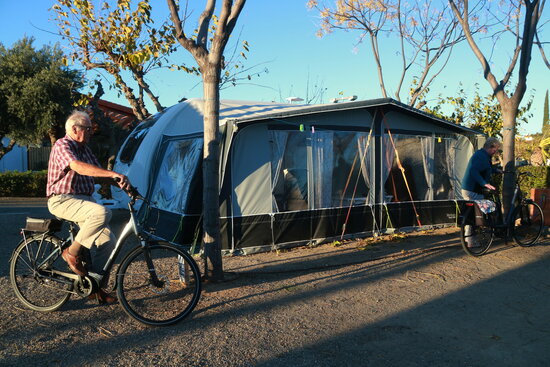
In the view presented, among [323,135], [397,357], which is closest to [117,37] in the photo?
[323,135]

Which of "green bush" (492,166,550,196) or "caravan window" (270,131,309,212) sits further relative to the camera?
"green bush" (492,166,550,196)

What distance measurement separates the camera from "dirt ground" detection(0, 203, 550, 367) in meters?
3.60

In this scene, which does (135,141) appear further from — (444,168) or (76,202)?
(444,168)

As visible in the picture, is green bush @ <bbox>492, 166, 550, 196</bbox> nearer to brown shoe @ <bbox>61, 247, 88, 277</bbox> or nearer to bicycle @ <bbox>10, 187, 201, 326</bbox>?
bicycle @ <bbox>10, 187, 201, 326</bbox>

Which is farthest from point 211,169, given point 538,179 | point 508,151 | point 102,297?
point 538,179

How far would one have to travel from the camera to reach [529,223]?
25.6 ft

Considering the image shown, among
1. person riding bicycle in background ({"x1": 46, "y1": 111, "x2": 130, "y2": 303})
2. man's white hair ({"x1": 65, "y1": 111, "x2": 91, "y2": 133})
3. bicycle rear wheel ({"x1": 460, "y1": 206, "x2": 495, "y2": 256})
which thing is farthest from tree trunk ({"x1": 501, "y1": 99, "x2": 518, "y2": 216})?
man's white hair ({"x1": 65, "y1": 111, "x2": 91, "y2": 133})

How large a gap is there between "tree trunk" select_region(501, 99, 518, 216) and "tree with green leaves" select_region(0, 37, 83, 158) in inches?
537

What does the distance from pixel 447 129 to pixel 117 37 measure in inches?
305

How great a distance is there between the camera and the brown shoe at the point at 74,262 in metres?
4.27

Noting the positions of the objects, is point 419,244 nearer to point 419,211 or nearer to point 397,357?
point 419,211

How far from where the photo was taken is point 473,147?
10273 millimetres

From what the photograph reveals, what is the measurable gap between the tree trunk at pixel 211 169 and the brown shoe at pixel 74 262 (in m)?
1.48

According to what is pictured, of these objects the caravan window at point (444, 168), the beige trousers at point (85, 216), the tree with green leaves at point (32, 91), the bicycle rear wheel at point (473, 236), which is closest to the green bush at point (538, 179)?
the caravan window at point (444, 168)
